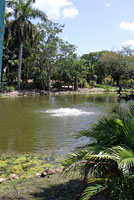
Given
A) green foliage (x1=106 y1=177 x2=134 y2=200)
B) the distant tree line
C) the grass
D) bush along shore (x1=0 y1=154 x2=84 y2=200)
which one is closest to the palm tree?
the distant tree line

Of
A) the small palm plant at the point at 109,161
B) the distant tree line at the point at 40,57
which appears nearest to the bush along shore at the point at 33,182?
the small palm plant at the point at 109,161

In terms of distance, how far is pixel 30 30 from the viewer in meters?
32.7

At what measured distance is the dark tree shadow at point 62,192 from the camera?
140 inches

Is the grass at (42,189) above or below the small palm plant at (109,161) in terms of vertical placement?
below

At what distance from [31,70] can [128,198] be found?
116 feet

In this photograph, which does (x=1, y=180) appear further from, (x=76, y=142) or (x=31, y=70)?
(x=31, y=70)

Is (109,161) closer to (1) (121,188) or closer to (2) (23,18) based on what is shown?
(1) (121,188)

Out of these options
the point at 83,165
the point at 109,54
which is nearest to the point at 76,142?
the point at 83,165

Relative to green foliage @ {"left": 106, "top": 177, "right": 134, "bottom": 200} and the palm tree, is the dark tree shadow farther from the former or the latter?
the palm tree

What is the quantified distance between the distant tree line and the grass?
26.1 meters

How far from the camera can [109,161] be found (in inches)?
122

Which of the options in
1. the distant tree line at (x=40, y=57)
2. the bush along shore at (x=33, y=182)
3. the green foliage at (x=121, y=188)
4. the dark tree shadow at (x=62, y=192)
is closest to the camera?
the green foliage at (x=121, y=188)

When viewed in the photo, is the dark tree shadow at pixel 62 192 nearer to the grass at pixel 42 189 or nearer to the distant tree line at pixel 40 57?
the grass at pixel 42 189

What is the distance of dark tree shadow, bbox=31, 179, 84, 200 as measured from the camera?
11.7ft
